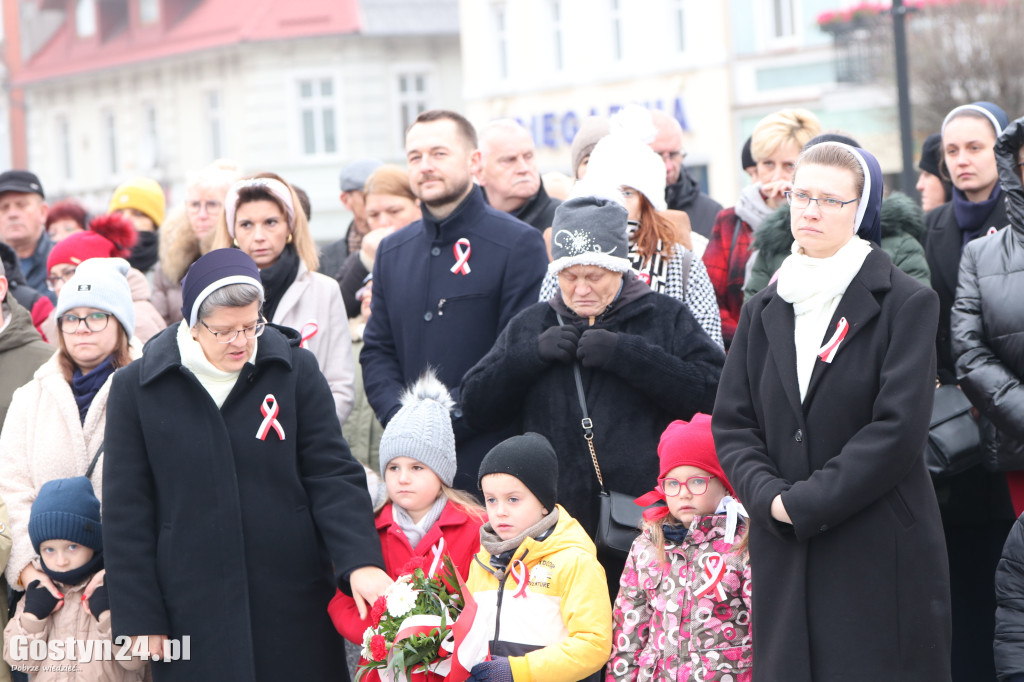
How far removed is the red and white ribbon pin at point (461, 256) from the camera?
570 centimetres

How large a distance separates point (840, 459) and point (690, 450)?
780 mm

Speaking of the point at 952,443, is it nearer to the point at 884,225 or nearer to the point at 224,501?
the point at 884,225

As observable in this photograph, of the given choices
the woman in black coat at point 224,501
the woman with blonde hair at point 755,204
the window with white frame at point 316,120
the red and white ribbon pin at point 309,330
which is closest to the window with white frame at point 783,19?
the window with white frame at point 316,120

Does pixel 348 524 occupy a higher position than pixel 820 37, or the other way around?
pixel 820 37

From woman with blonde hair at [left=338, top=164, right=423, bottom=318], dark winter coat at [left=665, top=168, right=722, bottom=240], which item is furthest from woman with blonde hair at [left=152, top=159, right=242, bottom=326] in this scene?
dark winter coat at [left=665, top=168, right=722, bottom=240]

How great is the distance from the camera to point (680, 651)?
4352mm

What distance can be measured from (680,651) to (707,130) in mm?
20935

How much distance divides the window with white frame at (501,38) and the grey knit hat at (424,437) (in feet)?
80.2

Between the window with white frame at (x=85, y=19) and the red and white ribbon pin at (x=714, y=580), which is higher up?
the window with white frame at (x=85, y=19)

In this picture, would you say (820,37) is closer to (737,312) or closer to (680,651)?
(737,312)

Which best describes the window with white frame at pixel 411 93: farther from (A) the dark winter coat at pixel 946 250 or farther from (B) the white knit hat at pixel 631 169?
(B) the white knit hat at pixel 631 169

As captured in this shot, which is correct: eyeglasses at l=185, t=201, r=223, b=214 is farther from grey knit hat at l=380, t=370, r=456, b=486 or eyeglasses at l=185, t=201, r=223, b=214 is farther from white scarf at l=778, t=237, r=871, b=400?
white scarf at l=778, t=237, r=871, b=400

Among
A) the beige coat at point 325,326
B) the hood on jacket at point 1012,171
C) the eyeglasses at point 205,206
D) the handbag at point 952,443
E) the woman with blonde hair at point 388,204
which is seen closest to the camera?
the hood on jacket at point 1012,171

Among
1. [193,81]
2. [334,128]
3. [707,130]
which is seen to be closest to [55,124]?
[193,81]
